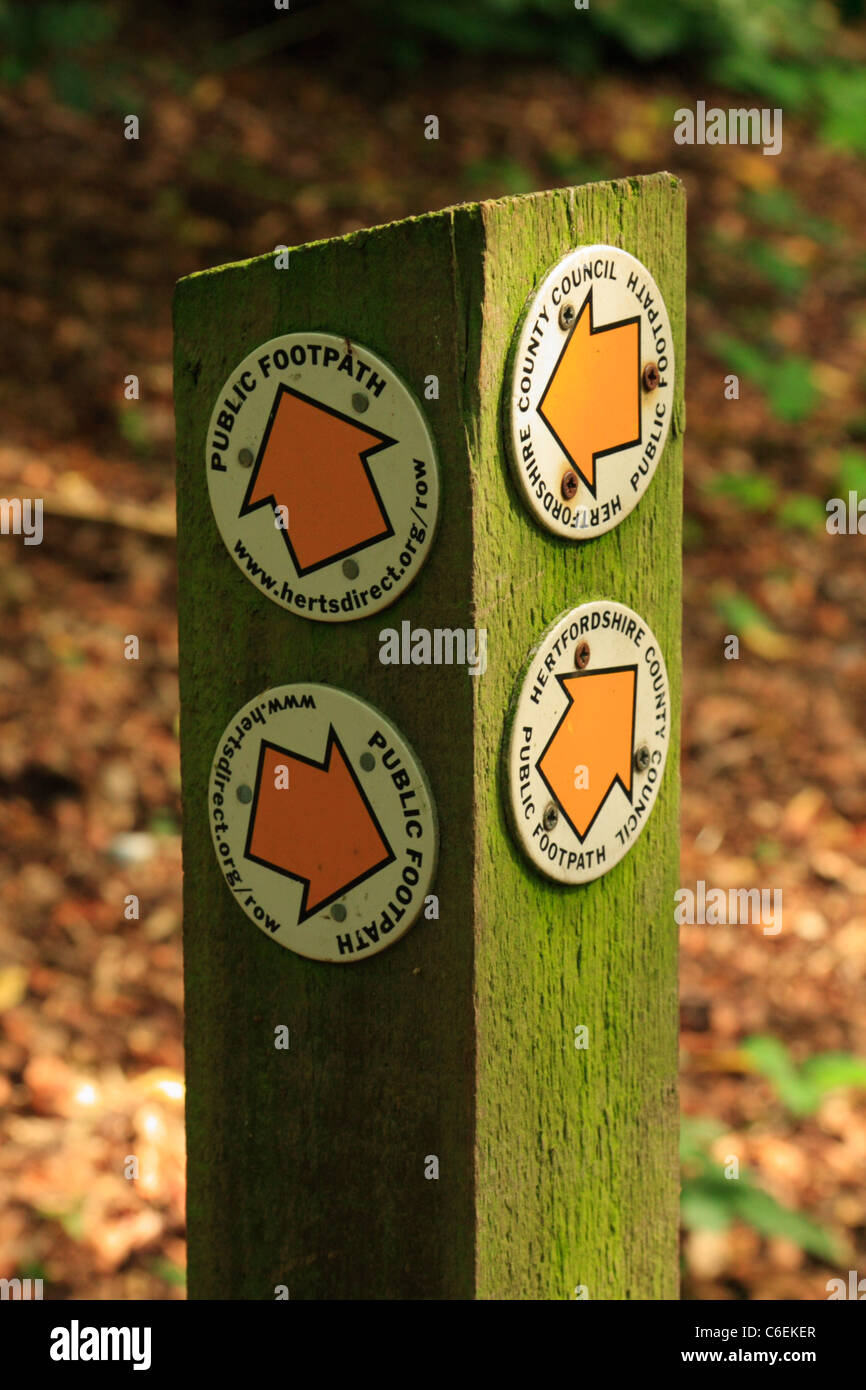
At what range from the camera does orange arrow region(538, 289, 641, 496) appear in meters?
1.37

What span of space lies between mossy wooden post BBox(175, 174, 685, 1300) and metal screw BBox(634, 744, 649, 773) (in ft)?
0.26

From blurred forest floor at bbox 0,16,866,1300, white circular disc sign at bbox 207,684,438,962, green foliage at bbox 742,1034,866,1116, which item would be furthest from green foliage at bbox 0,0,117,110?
white circular disc sign at bbox 207,684,438,962

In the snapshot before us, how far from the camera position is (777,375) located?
20.6ft

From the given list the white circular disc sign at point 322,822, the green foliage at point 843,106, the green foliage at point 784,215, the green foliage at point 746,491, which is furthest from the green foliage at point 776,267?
the white circular disc sign at point 322,822

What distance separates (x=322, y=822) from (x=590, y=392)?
0.55 m

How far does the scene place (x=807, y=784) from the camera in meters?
4.38

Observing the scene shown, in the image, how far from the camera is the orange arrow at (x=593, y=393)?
4.49ft

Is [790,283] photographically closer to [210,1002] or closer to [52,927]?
[52,927]

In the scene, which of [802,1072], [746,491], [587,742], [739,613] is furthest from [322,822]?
[746,491]

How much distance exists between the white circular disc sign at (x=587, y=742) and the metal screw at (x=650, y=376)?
25 cm

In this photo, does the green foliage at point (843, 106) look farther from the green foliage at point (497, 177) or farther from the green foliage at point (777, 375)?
the green foliage at point (777, 375)

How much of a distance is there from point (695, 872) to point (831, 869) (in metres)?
0.44

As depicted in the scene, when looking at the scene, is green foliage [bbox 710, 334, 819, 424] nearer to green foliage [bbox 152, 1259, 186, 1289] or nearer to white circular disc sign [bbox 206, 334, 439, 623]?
green foliage [bbox 152, 1259, 186, 1289]

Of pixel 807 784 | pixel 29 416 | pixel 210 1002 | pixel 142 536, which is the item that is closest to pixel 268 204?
pixel 29 416
